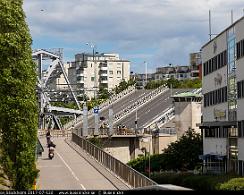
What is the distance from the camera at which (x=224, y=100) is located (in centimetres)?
6125

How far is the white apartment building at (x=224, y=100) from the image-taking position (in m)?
55.3

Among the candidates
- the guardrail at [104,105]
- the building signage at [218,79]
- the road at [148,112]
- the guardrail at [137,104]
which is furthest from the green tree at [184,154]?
the guardrail at [104,105]

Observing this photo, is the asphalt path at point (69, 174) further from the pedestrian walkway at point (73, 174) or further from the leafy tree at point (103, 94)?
the leafy tree at point (103, 94)

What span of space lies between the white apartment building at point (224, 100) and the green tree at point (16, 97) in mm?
36848

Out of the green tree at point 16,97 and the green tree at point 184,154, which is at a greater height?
the green tree at point 16,97

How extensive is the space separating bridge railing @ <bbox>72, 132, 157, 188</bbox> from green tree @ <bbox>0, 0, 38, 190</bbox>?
8916mm

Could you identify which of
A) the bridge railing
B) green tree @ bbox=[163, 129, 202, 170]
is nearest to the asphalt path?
the bridge railing

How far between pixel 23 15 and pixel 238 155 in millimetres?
39289

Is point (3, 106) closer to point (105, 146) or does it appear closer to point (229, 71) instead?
point (229, 71)

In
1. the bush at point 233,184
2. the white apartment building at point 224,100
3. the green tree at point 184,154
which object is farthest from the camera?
Answer: the green tree at point 184,154

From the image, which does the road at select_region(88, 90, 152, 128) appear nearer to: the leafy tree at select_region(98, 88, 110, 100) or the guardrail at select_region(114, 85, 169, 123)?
the guardrail at select_region(114, 85, 169, 123)

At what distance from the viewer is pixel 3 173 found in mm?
19516

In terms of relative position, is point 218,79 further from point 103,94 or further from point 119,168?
point 103,94

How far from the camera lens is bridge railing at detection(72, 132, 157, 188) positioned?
102 ft
